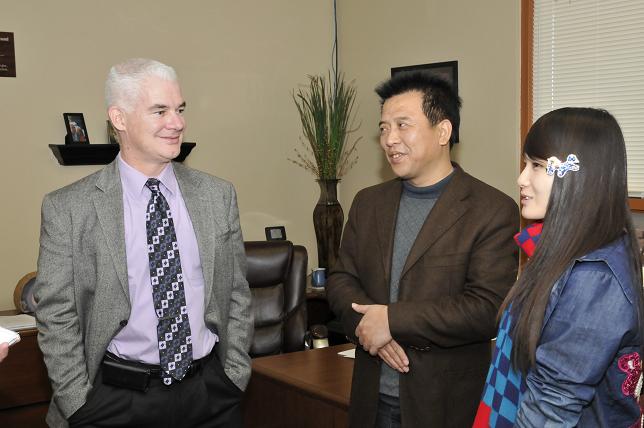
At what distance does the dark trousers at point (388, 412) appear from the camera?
2412 mm

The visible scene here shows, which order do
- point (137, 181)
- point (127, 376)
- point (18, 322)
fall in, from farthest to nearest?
point (18, 322) < point (137, 181) < point (127, 376)

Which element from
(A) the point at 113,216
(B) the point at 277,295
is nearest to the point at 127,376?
(A) the point at 113,216

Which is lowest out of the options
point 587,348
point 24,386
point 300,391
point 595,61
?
point 24,386

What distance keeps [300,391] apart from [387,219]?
3.02 ft

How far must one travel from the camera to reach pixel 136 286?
231cm

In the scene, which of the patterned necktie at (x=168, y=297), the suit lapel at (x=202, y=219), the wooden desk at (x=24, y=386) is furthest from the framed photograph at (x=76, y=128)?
the patterned necktie at (x=168, y=297)

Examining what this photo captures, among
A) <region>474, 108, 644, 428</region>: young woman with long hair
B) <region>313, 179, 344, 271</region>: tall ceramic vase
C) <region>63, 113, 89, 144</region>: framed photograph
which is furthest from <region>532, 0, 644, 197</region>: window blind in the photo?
<region>63, 113, 89, 144</region>: framed photograph

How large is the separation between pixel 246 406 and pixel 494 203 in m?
1.60

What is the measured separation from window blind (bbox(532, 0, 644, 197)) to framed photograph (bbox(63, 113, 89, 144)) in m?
2.63

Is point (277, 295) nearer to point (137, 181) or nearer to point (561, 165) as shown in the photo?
point (137, 181)

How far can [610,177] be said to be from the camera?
64.9 inches

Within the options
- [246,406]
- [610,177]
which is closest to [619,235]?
[610,177]

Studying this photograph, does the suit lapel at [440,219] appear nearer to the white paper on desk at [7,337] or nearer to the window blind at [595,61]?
the white paper on desk at [7,337]

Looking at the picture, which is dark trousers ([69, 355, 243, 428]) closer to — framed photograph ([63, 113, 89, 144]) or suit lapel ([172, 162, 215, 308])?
suit lapel ([172, 162, 215, 308])
